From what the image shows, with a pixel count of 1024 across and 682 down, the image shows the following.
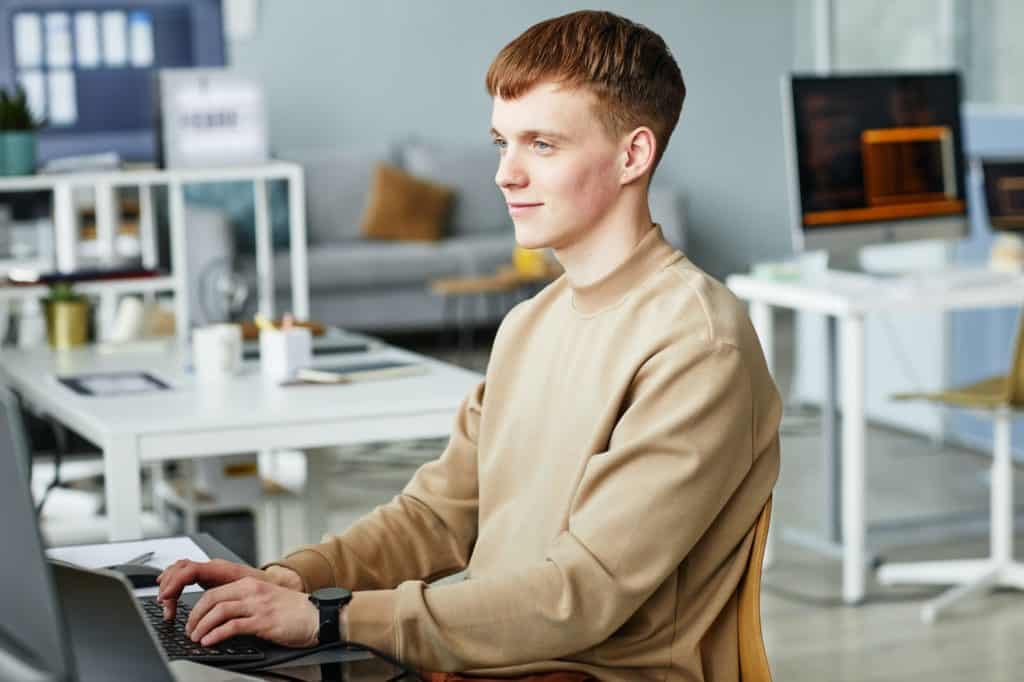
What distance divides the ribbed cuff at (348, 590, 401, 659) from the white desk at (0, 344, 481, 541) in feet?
3.71

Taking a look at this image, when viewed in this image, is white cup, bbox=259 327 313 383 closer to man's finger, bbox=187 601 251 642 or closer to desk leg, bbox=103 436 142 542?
desk leg, bbox=103 436 142 542

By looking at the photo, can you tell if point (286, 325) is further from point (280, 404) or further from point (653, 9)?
point (653, 9)

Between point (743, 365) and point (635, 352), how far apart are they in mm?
99

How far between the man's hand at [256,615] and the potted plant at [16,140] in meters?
2.60

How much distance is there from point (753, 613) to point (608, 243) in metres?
0.36

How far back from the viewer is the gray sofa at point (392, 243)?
293 inches

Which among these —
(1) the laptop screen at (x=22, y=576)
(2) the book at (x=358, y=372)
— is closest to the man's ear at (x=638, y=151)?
(1) the laptop screen at (x=22, y=576)

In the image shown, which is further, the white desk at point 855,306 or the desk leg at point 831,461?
the desk leg at point 831,461

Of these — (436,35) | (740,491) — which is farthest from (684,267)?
(436,35)

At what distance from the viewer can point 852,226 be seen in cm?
421

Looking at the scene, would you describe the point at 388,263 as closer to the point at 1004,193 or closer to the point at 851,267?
the point at 851,267

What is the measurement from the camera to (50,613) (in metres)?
0.83

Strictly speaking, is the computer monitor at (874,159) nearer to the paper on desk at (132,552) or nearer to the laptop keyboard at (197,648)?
the paper on desk at (132,552)

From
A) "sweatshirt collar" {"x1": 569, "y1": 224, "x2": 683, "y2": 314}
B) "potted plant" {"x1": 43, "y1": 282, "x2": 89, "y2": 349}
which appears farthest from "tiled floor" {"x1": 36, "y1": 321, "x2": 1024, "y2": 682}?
"sweatshirt collar" {"x1": 569, "y1": 224, "x2": 683, "y2": 314}
